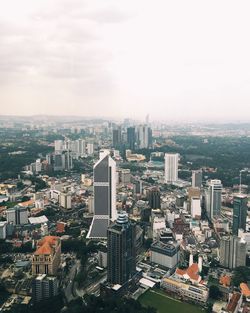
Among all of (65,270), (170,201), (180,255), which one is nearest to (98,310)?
(65,270)

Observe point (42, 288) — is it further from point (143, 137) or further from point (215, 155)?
point (143, 137)

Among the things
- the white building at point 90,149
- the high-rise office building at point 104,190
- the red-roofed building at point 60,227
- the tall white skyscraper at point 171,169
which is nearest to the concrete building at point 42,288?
the high-rise office building at point 104,190

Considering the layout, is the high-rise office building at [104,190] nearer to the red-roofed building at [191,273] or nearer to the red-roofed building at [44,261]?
the red-roofed building at [44,261]

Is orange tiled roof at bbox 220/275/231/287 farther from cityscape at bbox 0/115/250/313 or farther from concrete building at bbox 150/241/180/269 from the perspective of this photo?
concrete building at bbox 150/241/180/269

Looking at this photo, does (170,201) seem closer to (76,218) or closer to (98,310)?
(76,218)

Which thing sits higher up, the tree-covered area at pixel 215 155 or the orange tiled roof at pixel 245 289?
the tree-covered area at pixel 215 155
